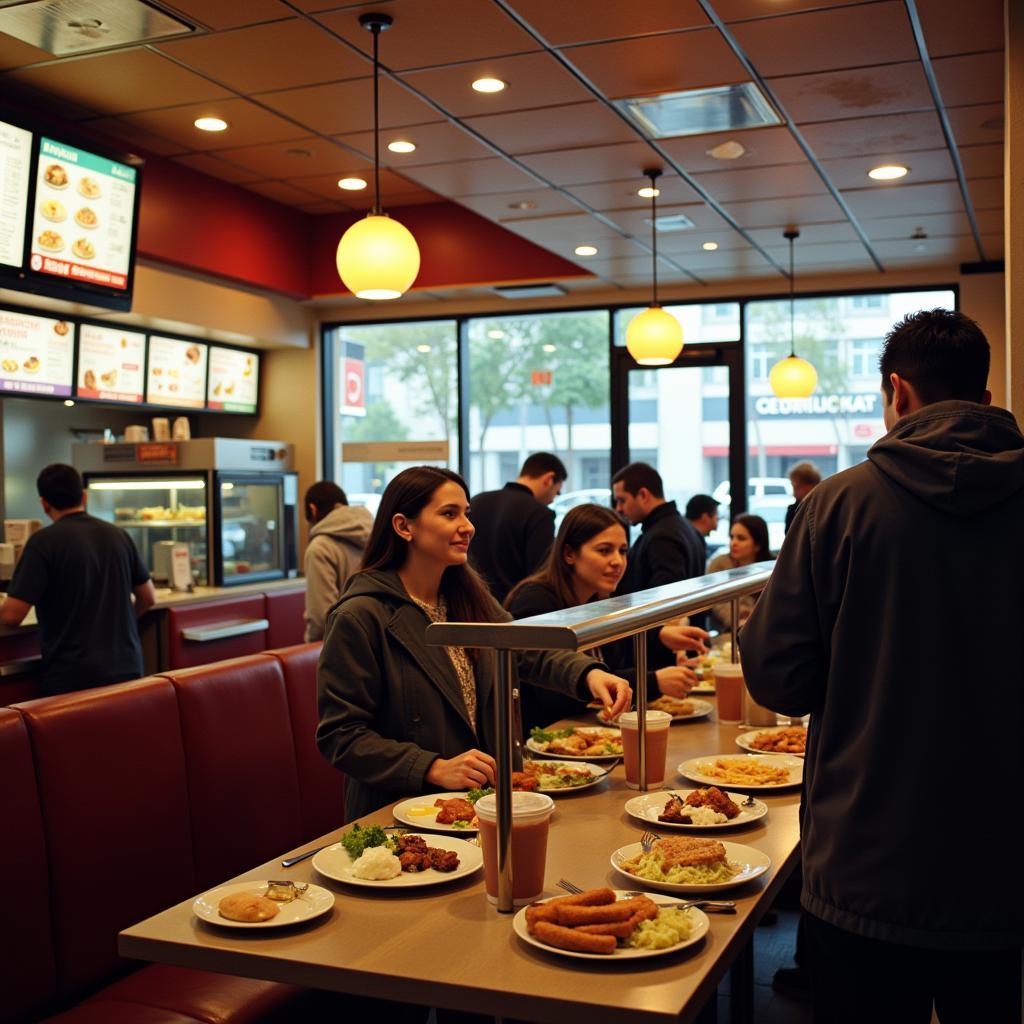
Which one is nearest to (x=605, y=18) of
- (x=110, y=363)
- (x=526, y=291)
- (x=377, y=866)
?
(x=377, y=866)

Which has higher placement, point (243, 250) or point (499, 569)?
point (243, 250)

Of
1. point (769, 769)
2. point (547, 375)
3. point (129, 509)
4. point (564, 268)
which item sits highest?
point (564, 268)

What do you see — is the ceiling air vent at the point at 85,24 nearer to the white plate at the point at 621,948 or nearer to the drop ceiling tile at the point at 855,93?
the drop ceiling tile at the point at 855,93

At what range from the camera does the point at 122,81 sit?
197 inches

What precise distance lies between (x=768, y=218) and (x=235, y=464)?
11.4 ft

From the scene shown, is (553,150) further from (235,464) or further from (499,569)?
(235,464)

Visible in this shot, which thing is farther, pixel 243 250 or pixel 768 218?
pixel 243 250

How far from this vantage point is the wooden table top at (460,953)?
1.54 metres

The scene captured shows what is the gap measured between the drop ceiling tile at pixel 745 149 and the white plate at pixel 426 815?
3.54 m

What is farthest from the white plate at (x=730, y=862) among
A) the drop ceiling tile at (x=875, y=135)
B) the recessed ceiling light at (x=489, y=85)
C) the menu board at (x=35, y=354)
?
the menu board at (x=35, y=354)

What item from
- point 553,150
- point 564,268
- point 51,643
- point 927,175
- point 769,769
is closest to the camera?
point 769,769

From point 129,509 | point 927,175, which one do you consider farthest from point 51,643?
point 927,175

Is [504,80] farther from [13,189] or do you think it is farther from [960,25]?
[13,189]

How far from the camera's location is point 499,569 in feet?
18.7
